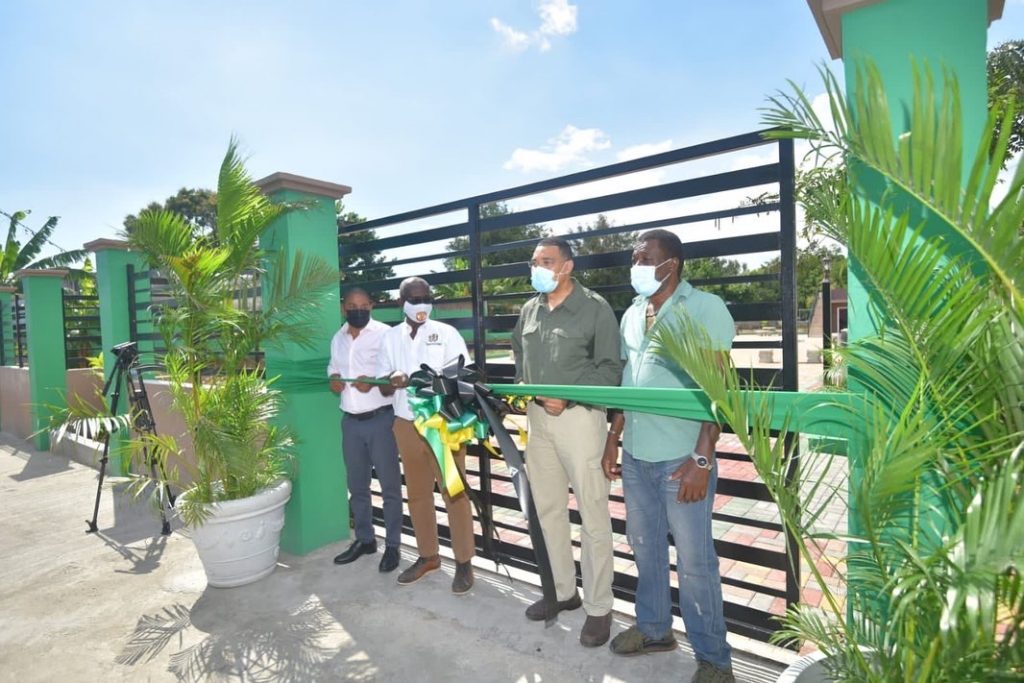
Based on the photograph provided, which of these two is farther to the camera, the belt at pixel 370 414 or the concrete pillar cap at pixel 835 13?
the belt at pixel 370 414

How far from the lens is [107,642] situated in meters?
2.92

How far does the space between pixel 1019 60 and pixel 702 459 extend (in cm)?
1531

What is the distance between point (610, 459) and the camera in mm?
2752

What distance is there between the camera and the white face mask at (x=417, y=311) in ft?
10.9

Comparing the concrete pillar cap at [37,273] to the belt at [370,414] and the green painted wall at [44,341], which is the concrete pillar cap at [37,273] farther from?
the belt at [370,414]

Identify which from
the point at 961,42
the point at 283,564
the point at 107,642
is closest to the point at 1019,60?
the point at 961,42

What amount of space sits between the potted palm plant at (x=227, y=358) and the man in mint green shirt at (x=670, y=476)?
2.22 meters

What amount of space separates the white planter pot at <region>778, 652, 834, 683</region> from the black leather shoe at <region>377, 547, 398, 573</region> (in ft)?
8.37

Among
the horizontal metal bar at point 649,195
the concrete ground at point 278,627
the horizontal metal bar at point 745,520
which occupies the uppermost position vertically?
the horizontal metal bar at point 649,195

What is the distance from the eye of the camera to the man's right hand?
274 centimetres

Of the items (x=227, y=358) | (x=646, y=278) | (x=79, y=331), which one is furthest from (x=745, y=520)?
(x=79, y=331)

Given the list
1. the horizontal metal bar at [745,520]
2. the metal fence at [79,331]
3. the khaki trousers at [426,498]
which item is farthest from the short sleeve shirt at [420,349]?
the metal fence at [79,331]

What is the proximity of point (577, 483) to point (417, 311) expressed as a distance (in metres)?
1.36

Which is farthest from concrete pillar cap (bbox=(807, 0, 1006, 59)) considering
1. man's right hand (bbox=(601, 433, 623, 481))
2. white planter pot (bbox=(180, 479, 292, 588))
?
white planter pot (bbox=(180, 479, 292, 588))
